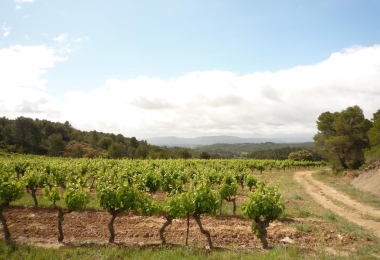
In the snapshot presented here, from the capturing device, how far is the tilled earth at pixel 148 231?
11.6 m

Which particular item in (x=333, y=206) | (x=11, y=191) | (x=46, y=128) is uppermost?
(x=46, y=128)

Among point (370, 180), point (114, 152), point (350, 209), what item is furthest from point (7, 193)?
point (114, 152)

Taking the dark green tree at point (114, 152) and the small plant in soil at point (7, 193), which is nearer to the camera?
the small plant in soil at point (7, 193)

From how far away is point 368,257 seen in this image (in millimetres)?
9672

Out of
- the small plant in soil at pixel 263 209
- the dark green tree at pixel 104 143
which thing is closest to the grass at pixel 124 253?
the small plant in soil at pixel 263 209

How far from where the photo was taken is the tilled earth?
11.6 meters

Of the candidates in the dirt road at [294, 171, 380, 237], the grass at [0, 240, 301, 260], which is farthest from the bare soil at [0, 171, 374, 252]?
the grass at [0, 240, 301, 260]

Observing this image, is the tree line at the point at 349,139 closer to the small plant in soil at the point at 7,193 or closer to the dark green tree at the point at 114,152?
the small plant in soil at the point at 7,193

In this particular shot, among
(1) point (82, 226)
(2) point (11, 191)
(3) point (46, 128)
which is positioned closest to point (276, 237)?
(1) point (82, 226)

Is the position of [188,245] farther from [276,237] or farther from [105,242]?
[276,237]

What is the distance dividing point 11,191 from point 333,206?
22.2 m

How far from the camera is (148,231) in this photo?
43.0ft

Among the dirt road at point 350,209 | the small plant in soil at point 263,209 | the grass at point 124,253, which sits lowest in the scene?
the dirt road at point 350,209

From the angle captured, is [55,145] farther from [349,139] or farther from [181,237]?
[181,237]
